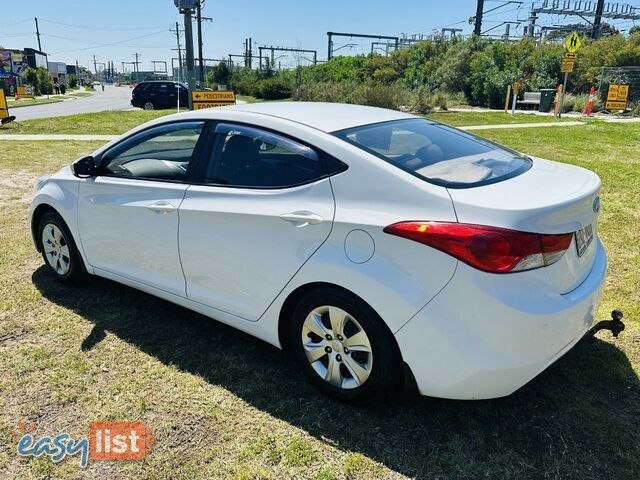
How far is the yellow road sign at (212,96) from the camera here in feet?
46.1

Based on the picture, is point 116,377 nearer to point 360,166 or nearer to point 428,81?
point 360,166

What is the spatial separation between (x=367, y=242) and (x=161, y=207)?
1508mm

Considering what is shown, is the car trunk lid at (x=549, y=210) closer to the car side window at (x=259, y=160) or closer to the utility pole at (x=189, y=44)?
the car side window at (x=259, y=160)

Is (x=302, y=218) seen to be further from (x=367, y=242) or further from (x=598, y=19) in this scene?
(x=598, y=19)

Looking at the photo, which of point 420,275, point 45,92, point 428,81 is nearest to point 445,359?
point 420,275

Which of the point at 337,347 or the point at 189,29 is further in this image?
the point at 189,29

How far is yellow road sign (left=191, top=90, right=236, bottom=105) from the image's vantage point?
554 inches

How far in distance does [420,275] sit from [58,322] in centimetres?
281

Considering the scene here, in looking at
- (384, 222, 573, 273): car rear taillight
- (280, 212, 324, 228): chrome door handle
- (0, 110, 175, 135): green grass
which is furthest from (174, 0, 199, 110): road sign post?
(384, 222, 573, 273): car rear taillight

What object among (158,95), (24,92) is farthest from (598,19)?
(24,92)

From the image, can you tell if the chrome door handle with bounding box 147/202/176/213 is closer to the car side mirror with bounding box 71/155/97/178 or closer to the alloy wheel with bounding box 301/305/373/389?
the car side mirror with bounding box 71/155/97/178

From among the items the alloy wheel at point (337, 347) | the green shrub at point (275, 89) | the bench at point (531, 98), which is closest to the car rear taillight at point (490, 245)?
the alloy wheel at point (337, 347)

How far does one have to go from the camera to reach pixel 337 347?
2.72m

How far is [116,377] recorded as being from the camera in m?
3.16
